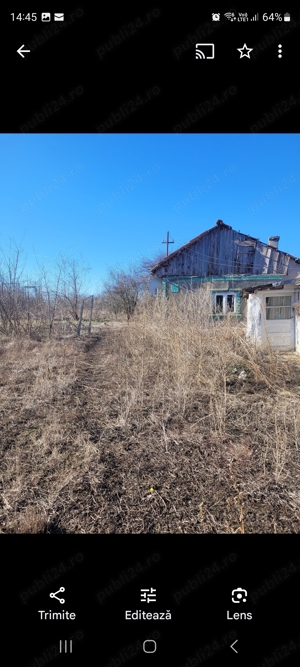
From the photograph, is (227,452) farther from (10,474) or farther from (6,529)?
(10,474)

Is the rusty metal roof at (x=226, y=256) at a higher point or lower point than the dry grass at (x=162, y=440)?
higher

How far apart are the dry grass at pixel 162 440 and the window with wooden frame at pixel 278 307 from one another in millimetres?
2177

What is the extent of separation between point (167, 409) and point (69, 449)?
1.53 metres

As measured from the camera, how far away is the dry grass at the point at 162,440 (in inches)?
66.9

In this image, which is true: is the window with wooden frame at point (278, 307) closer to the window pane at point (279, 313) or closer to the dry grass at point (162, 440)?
the window pane at point (279, 313)

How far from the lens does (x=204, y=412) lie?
3426 millimetres

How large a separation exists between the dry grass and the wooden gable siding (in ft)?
23.6

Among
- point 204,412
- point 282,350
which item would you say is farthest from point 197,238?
point 204,412

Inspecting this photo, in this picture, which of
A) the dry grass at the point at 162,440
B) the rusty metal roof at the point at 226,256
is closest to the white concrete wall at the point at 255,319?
the dry grass at the point at 162,440

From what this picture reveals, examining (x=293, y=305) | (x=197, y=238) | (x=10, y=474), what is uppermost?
(x=197, y=238)

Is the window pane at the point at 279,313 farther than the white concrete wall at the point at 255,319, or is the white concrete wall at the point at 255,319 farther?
the window pane at the point at 279,313

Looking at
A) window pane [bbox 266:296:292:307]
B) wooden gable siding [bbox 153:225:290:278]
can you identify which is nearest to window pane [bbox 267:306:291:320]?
window pane [bbox 266:296:292:307]

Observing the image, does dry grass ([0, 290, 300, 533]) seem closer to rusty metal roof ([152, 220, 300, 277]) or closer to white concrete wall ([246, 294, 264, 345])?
white concrete wall ([246, 294, 264, 345])
